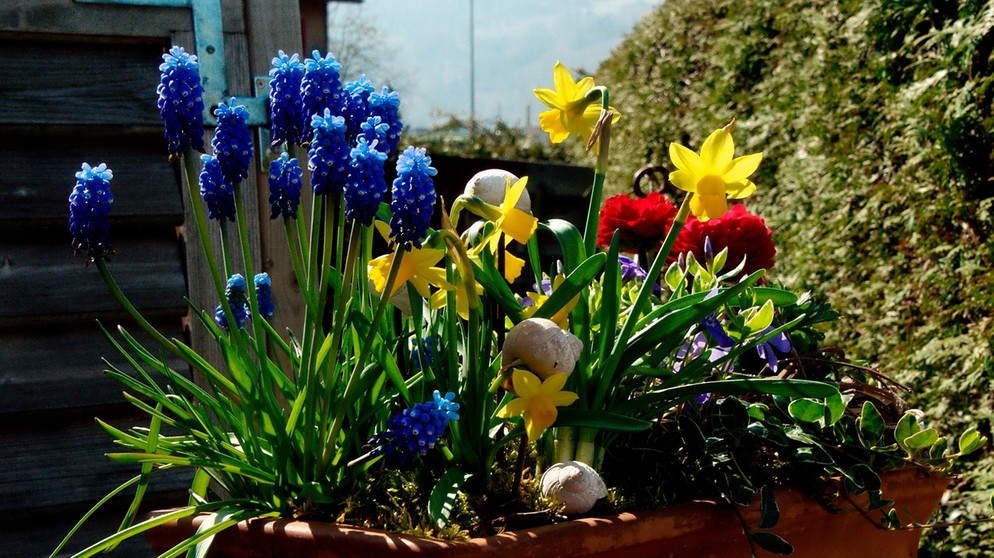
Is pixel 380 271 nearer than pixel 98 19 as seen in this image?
Yes

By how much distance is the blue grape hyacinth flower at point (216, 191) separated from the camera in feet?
2.90

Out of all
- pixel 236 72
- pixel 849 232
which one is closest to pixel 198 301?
pixel 236 72

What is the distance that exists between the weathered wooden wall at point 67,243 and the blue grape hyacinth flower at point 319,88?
103 centimetres

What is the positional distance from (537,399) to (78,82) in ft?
4.26

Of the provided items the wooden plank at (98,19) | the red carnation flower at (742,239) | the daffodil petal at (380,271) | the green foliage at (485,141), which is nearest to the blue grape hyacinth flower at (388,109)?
the daffodil petal at (380,271)

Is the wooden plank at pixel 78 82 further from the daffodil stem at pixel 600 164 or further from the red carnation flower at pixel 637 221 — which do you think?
the daffodil stem at pixel 600 164

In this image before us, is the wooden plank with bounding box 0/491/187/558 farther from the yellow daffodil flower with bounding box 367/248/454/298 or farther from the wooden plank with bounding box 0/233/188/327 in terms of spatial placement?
the yellow daffodil flower with bounding box 367/248/454/298

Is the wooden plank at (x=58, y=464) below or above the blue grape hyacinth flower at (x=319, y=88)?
below

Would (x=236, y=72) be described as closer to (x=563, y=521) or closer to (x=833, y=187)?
(x=563, y=521)

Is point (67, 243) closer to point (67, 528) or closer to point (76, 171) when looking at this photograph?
point (76, 171)

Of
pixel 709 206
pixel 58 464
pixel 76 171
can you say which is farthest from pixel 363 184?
pixel 58 464

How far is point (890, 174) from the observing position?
2.45 meters

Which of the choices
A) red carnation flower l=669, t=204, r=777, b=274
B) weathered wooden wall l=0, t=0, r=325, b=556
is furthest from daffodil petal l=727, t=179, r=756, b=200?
weathered wooden wall l=0, t=0, r=325, b=556

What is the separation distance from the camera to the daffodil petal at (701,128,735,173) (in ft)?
3.02
